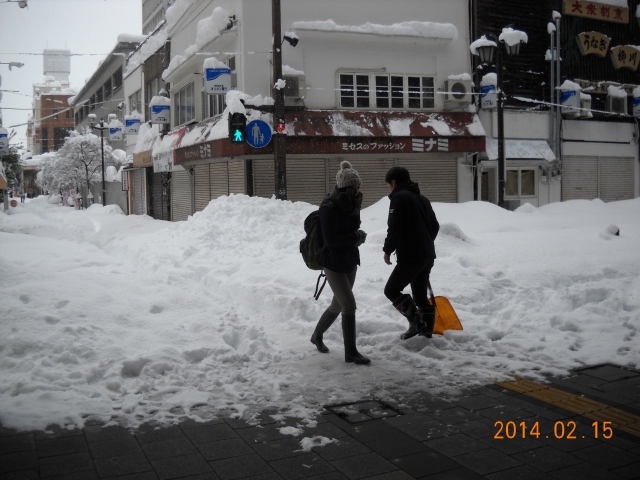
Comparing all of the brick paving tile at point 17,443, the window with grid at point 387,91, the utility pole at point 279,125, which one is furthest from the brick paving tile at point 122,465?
the window with grid at point 387,91

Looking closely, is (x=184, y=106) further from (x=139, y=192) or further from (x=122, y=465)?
(x=122, y=465)

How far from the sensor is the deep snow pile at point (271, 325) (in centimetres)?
523

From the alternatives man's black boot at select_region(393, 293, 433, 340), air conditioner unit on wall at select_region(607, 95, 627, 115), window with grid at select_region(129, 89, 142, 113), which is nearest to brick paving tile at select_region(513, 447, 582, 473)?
man's black boot at select_region(393, 293, 433, 340)

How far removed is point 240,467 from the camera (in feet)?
12.8

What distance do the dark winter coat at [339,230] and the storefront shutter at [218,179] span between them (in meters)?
14.4

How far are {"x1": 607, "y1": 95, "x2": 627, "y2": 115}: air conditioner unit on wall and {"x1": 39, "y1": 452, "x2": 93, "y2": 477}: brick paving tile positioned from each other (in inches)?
969

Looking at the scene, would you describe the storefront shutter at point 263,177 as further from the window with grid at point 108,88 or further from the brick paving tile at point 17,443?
the window with grid at point 108,88

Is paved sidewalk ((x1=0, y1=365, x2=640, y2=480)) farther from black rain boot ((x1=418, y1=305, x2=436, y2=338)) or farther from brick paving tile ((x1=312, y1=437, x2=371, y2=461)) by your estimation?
black rain boot ((x1=418, y1=305, x2=436, y2=338))

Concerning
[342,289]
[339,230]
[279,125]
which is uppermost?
[279,125]

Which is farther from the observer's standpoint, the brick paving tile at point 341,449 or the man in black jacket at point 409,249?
the man in black jacket at point 409,249

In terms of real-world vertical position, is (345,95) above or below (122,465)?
above

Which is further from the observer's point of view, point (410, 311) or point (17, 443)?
point (410, 311)

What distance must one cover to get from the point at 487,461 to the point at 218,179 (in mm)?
17863

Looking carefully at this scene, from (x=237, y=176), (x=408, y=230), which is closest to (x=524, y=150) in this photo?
(x=237, y=176)
